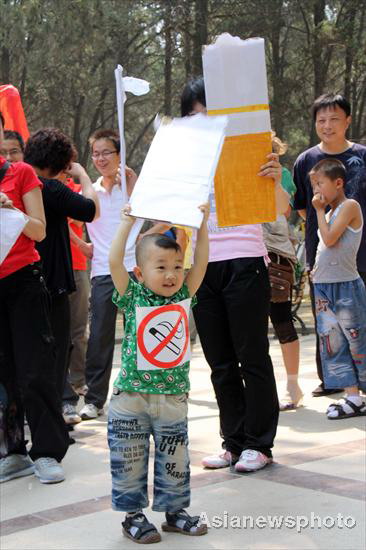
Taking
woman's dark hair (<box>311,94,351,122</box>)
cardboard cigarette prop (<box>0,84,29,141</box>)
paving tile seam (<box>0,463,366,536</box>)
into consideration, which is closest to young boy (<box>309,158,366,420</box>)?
woman's dark hair (<box>311,94,351,122</box>)

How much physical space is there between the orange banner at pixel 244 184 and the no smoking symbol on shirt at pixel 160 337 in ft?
2.17

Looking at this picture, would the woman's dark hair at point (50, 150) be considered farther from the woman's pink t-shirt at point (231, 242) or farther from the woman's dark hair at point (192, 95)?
the woman's pink t-shirt at point (231, 242)

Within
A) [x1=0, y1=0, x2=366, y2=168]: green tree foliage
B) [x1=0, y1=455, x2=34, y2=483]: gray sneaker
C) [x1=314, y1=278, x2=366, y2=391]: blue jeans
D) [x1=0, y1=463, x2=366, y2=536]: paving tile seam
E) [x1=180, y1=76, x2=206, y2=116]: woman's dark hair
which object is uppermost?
[x1=0, y1=0, x2=366, y2=168]: green tree foliage

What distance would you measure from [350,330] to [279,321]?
49 cm

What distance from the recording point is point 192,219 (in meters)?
3.68

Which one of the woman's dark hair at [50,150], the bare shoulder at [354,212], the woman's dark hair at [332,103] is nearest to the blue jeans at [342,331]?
the bare shoulder at [354,212]

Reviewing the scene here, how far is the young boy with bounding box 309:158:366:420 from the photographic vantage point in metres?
6.18

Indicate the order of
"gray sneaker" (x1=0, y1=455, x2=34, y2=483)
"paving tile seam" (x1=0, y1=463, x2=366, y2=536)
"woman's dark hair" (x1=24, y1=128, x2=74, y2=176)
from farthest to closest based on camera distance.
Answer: "woman's dark hair" (x1=24, y1=128, x2=74, y2=176)
"gray sneaker" (x1=0, y1=455, x2=34, y2=483)
"paving tile seam" (x1=0, y1=463, x2=366, y2=536)

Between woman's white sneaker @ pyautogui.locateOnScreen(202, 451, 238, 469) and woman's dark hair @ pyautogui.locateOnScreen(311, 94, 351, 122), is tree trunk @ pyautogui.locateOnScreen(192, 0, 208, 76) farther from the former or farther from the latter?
woman's white sneaker @ pyautogui.locateOnScreen(202, 451, 238, 469)

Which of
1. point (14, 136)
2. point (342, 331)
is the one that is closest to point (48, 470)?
point (14, 136)

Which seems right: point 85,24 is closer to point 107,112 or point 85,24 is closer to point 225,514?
point 107,112

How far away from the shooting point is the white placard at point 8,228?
451 cm

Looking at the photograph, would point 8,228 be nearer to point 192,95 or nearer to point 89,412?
point 192,95

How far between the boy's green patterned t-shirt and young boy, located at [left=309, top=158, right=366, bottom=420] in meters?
2.46
